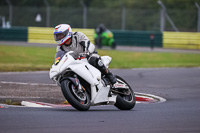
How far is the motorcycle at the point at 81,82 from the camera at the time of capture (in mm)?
8039

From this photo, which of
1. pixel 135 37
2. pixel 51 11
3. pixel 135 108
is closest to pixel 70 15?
pixel 51 11

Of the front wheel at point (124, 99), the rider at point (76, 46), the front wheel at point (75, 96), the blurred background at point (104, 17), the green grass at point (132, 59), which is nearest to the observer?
the front wheel at point (75, 96)

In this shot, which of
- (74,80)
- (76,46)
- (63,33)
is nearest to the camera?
(74,80)

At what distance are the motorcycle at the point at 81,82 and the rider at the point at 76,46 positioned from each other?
0.39ft

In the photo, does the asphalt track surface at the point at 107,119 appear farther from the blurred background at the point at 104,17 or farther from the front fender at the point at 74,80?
the blurred background at the point at 104,17

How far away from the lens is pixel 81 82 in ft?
27.6

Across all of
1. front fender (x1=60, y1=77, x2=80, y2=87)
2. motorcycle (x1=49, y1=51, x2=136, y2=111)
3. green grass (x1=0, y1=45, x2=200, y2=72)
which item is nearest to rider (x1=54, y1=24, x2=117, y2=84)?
motorcycle (x1=49, y1=51, x2=136, y2=111)

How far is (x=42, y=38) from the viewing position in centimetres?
3659

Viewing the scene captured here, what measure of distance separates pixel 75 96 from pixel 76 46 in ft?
3.65

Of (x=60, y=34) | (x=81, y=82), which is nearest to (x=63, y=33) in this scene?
(x=60, y=34)

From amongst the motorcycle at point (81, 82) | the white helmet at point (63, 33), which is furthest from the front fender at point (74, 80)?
the white helmet at point (63, 33)

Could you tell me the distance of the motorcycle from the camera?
8039mm

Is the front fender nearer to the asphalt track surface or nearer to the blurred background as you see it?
the asphalt track surface

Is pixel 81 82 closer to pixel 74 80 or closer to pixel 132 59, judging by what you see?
pixel 74 80
